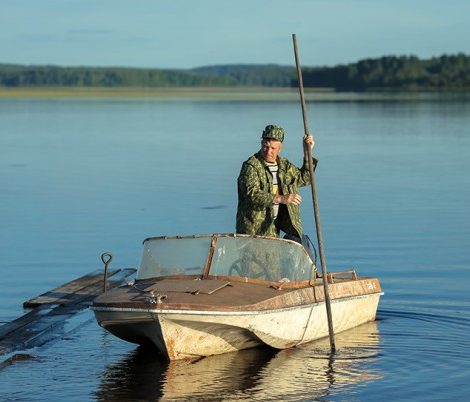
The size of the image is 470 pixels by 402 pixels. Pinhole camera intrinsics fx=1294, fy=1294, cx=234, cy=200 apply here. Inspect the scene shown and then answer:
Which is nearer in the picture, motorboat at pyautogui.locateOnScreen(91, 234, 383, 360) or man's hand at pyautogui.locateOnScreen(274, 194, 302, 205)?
motorboat at pyautogui.locateOnScreen(91, 234, 383, 360)

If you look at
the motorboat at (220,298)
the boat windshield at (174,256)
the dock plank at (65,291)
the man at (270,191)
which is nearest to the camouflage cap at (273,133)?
the man at (270,191)

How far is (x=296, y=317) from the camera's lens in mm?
13773

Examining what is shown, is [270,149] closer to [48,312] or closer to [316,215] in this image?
[316,215]

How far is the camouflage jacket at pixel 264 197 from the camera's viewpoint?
46.2 feet

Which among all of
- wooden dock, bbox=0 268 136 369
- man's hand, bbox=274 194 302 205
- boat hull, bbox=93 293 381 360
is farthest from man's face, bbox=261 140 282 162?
wooden dock, bbox=0 268 136 369

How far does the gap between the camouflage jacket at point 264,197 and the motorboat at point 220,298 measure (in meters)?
0.37

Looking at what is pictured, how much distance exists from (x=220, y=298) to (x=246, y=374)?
89 cm

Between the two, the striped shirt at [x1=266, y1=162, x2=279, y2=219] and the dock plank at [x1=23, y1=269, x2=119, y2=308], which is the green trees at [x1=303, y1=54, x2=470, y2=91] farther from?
the striped shirt at [x1=266, y1=162, x2=279, y2=219]

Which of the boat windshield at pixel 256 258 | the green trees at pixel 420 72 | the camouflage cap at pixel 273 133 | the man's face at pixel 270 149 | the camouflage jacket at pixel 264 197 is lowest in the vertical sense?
the green trees at pixel 420 72

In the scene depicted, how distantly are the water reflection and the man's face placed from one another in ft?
6.91

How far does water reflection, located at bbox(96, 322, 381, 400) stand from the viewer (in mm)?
12539

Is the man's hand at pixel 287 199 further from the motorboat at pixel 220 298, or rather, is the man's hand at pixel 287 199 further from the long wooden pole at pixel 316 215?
the motorboat at pixel 220 298

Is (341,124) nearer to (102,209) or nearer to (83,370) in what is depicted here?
(102,209)

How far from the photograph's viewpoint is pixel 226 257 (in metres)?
13.7
